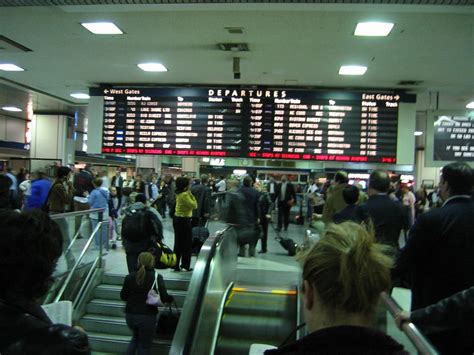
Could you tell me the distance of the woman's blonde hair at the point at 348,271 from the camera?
3.49ft

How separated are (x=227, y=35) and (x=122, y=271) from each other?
4541mm

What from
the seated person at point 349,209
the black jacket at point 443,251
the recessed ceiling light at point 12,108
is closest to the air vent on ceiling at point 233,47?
the seated person at point 349,209

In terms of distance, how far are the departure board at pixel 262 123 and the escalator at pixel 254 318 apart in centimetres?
241

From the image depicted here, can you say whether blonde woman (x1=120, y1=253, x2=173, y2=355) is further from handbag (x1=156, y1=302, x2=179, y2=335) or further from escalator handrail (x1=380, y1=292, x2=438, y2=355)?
escalator handrail (x1=380, y1=292, x2=438, y2=355)

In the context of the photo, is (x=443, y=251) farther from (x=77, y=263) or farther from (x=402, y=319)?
(x=77, y=263)

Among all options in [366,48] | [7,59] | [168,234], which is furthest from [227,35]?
[168,234]

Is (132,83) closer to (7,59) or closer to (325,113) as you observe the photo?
(7,59)

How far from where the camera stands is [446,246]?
103 inches

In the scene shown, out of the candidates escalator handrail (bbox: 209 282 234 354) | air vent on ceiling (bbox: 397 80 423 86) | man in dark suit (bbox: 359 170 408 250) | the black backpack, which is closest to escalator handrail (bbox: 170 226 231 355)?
escalator handrail (bbox: 209 282 234 354)

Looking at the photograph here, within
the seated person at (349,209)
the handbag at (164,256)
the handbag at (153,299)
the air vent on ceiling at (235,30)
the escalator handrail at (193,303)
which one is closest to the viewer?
the escalator handrail at (193,303)

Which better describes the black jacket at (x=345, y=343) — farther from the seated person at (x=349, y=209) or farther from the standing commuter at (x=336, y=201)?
the standing commuter at (x=336, y=201)

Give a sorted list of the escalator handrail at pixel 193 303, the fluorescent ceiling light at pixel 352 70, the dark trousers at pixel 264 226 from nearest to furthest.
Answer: the escalator handrail at pixel 193 303, the fluorescent ceiling light at pixel 352 70, the dark trousers at pixel 264 226

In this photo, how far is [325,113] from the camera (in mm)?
7520

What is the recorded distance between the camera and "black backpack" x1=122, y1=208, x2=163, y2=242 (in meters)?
6.42
